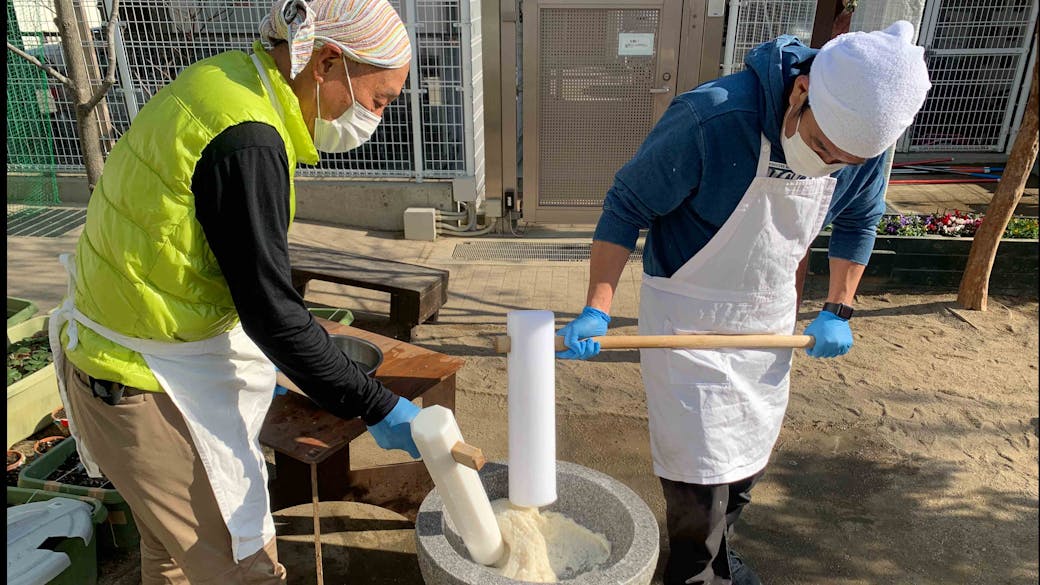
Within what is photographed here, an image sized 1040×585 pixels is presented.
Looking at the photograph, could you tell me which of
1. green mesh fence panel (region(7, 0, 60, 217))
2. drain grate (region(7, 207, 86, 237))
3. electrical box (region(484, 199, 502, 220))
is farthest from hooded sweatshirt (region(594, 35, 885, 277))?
green mesh fence panel (region(7, 0, 60, 217))

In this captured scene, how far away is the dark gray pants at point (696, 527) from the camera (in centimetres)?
237

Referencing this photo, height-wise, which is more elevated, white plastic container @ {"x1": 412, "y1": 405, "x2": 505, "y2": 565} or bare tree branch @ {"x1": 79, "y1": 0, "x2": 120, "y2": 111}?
bare tree branch @ {"x1": 79, "y1": 0, "x2": 120, "y2": 111}

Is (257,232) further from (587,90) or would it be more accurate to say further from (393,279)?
(587,90)

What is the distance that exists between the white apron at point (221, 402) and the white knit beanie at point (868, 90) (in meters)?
1.63

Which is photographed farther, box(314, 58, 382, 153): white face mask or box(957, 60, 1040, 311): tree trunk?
box(957, 60, 1040, 311): tree trunk

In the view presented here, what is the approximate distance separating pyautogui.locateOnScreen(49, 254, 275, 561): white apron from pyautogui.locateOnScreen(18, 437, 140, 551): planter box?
2.72 ft

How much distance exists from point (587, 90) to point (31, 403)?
4.75 meters

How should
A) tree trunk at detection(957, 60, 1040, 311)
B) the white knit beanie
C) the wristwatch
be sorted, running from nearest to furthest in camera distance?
1. the white knit beanie
2. the wristwatch
3. tree trunk at detection(957, 60, 1040, 311)

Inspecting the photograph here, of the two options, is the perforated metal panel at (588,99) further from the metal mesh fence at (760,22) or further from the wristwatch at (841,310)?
the wristwatch at (841,310)

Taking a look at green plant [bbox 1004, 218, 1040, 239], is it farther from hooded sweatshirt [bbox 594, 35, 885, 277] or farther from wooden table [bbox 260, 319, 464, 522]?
wooden table [bbox 260, 319, 464, 522]

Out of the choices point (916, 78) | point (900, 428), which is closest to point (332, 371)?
point (916, 78)

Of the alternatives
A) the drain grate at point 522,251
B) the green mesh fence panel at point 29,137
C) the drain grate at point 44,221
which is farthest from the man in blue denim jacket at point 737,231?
the green mesh fence panel at point 29,137

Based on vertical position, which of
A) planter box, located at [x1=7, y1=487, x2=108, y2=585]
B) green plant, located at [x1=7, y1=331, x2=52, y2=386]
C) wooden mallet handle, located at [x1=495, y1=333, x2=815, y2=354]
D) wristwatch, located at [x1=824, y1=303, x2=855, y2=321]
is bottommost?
planter box, located at [x1=7, y1=487, x2=108, y2=585]

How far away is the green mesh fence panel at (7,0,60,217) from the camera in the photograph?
660cm
